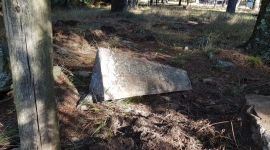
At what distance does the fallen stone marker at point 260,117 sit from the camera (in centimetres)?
204

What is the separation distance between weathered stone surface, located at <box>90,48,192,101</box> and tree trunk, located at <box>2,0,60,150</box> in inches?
36.2

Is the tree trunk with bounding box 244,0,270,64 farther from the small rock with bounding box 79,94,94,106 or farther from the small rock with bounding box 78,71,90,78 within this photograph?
the small rock with bounding box 79,94,94,106

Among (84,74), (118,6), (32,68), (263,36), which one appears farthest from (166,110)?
(118,6)

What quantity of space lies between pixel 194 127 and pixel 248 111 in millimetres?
539

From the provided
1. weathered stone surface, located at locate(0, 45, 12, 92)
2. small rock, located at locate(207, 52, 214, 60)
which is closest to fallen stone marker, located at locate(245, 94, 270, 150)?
small rock, located at locate(207, 52, 214, 60)

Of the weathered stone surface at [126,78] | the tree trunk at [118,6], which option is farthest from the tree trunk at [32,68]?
the tree trunk at [118,6]

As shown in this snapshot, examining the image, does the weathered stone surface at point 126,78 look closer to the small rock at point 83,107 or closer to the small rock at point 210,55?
the small rock at point 83,107

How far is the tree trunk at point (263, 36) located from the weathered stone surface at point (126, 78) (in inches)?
92.6

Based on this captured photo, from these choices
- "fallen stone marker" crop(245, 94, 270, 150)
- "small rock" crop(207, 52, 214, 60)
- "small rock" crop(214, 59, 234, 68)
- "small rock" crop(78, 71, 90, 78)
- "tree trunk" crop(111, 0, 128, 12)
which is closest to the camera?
"fallen stone marker" crop(245, 94, 270, 150)

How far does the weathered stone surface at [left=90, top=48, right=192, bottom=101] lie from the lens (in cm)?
280

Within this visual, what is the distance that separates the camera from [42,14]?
1.65 metres

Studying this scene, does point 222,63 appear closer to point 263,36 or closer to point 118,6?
point 263,36

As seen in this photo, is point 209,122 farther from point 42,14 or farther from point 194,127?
point 42,14

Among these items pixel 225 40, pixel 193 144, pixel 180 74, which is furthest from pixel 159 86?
pixel 225 40
